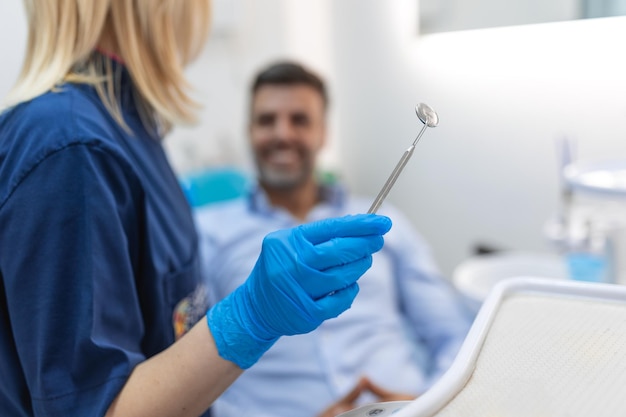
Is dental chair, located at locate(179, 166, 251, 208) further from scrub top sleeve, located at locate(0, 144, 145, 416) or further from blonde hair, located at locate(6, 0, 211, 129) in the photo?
scrub top sleeve, located at locate(0, 144, 145, 416)

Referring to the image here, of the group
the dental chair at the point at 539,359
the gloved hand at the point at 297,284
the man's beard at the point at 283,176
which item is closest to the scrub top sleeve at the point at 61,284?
the gloved hand at the point at 297,284

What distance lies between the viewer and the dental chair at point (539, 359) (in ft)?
1.27

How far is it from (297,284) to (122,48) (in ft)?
1.22

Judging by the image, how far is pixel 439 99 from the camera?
36.7 inches

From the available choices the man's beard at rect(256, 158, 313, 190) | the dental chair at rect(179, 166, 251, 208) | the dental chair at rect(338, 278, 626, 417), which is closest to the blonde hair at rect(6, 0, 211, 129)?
the dental chair at rect(338, 278, 626, 417)

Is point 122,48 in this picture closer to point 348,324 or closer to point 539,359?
point 539,359

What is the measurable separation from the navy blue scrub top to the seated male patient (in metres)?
0.38

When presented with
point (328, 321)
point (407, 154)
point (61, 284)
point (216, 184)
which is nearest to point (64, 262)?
point (61, 284)

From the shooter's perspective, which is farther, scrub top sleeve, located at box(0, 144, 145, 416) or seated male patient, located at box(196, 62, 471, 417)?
seated male patient, located at box(196, 62, 471, 417)

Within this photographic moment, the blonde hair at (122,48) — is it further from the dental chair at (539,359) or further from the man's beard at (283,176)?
the man's beard at (283,176)

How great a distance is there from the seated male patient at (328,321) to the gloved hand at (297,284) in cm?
40

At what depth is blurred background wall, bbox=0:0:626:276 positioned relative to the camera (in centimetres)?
71

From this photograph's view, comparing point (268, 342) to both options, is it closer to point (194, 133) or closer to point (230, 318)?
point (230, 318)

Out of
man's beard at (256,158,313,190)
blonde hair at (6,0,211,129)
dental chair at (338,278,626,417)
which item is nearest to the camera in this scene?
dental chair at (338,278,626,417)
